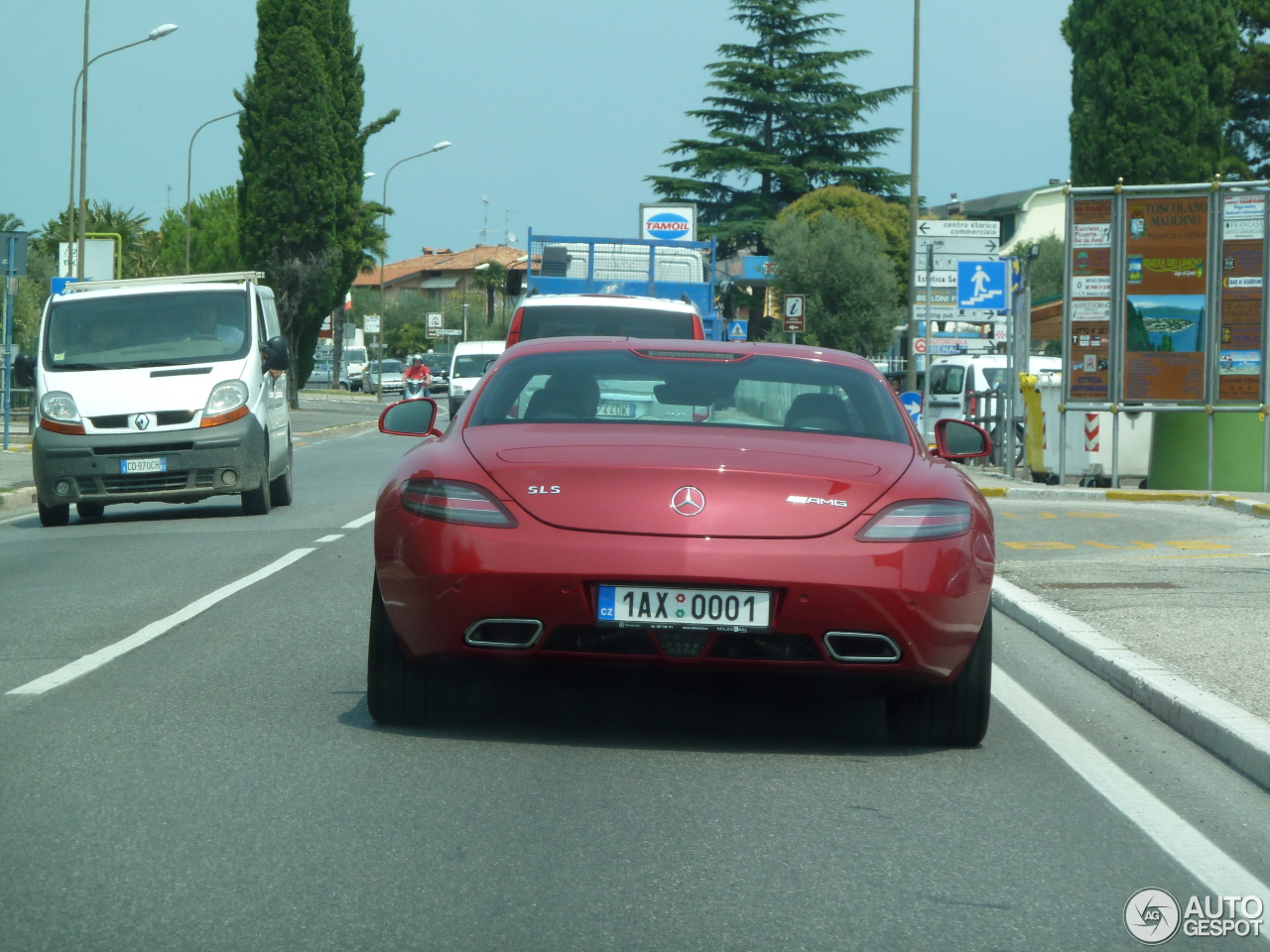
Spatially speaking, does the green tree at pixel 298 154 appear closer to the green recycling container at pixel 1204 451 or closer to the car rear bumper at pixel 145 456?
the green recycling container at pixel 1204 451

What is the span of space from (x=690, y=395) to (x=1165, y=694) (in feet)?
7.27

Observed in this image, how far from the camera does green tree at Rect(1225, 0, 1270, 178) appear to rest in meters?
53.2

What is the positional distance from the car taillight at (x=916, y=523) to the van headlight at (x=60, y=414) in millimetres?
11053

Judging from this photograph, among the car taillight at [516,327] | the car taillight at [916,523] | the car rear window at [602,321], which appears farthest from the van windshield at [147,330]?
the car taillight at [916,523]

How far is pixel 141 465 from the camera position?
15.2 metres

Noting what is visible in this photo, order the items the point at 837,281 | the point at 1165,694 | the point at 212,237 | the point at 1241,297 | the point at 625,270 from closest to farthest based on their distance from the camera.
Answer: the point at 1165,694 < the point at 1241,297 < the point at 625,270 < the point at 837,281 < the point at 212,237

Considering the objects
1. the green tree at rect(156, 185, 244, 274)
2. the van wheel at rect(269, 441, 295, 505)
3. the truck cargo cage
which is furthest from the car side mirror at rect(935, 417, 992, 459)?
the green tree at rect(156, 185, 244, 274)

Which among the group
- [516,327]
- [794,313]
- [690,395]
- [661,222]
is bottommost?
[690,395]

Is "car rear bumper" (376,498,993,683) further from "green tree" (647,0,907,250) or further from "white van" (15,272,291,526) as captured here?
"green tree" (647,0,907,250)

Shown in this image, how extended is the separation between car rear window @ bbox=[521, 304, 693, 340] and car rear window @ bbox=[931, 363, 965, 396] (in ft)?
53.4

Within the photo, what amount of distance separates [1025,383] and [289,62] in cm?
3635

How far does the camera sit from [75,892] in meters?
4.20

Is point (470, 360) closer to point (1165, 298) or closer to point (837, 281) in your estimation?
point (1165, 298)

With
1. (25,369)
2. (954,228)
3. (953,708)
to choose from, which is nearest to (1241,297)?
(954,228)
